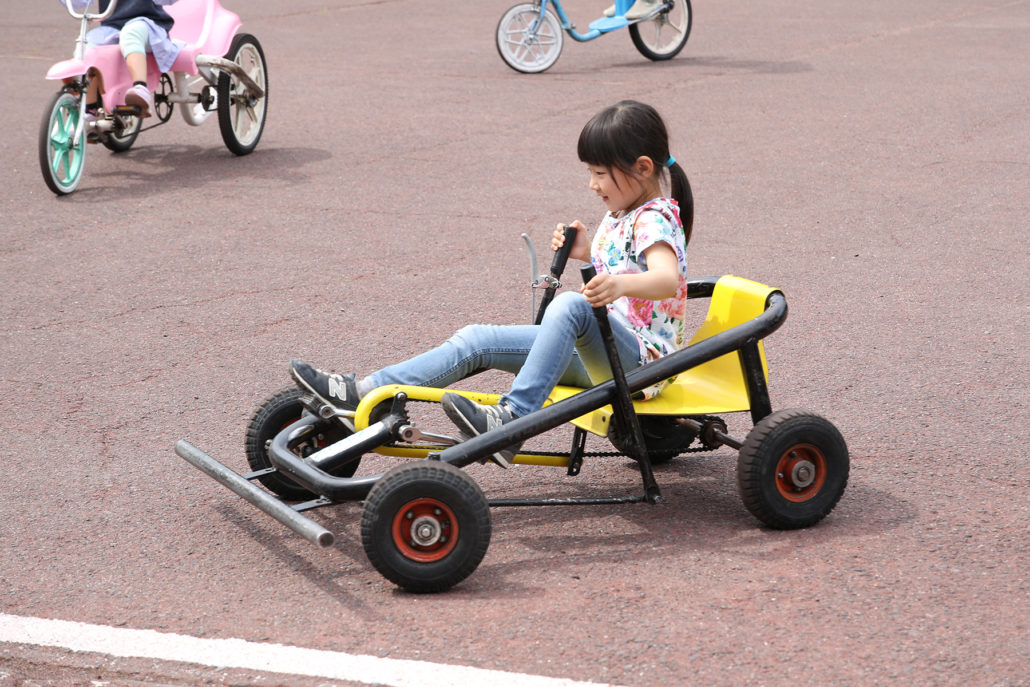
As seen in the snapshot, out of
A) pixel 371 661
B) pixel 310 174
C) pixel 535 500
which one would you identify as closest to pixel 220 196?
pixel 310 174

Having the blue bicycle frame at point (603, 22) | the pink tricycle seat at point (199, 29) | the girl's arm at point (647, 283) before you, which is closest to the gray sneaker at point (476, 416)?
the girl's arm at point (647, 283)

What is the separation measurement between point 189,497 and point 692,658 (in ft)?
6.22

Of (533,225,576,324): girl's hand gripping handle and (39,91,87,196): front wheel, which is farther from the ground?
(39,91,87,196): front wheel

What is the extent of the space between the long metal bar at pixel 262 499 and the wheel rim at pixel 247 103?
5630 mm

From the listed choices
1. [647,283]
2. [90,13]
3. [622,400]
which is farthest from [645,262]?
[90,13]

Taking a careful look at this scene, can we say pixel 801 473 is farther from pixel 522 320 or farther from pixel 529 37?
pixel 529 37

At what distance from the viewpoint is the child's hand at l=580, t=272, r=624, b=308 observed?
3582 millimetres

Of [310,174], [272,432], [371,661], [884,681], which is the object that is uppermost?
[310,174]

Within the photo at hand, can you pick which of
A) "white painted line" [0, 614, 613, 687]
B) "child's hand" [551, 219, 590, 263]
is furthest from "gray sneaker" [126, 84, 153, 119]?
"white painted line" [0, 614, 613, 687]

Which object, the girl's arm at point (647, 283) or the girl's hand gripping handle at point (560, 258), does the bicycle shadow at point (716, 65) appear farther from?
the girl's arm at point (647, 283)

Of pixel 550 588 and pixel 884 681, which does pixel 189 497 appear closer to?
pixel 550 588

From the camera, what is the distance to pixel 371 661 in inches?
125

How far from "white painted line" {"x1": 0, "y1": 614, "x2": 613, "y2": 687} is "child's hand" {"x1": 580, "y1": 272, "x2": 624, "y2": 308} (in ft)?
3.53

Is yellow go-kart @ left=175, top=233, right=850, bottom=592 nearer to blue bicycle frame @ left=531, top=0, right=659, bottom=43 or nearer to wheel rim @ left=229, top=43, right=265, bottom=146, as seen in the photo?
wheel rim @ left=229, top=43, right=265, bottom=146
